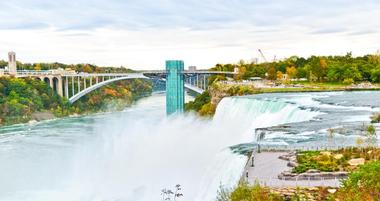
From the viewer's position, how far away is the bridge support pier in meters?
37.2

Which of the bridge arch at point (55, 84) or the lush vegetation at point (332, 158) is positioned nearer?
the lush vegetation at point (332, 158)

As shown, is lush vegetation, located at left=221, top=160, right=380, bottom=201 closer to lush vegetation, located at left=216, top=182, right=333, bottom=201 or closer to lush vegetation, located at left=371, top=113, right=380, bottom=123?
lush vegetation, located at left=216, top=182, right=333, bottom=201

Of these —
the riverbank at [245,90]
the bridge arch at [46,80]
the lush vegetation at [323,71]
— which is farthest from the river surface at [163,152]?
the bridge arch at [46,80]

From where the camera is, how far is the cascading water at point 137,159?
13494 millimetres

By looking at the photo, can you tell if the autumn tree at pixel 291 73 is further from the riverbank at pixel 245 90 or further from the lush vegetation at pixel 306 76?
the riverbank at pixel 245 90

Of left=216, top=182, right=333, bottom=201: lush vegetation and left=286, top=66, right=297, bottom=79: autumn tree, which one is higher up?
left=286, top=66, right=297, bottom=79: autumn tree

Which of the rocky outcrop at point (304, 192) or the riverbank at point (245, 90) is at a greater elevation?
the riverbank at point (245, 90)

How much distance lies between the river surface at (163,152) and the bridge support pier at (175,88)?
281 inches

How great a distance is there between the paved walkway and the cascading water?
17.3 inches

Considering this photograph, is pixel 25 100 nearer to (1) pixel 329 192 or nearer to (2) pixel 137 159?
(2) pixel 137 159

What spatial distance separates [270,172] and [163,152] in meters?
10.1

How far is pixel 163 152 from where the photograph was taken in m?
19.8

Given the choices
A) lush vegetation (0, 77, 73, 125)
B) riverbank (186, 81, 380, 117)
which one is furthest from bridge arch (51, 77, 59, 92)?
riverbank (186, 81, 380, 117)

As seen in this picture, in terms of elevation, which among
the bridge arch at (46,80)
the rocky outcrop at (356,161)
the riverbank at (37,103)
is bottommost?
the riverbank at (37,103)
